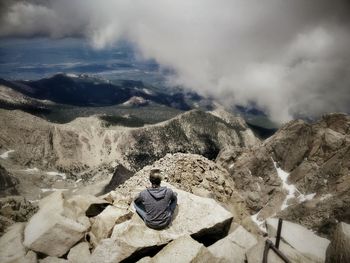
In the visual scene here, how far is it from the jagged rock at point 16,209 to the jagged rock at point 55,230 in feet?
5.55

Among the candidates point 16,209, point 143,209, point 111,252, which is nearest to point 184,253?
point 111,252

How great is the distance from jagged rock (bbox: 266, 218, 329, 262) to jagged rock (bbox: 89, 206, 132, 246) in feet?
33.5

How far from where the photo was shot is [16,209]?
2570 cm

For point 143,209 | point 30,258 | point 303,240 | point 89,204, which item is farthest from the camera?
point 89,204

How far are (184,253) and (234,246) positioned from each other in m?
3.62

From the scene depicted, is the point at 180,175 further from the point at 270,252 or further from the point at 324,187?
the point at 324,187

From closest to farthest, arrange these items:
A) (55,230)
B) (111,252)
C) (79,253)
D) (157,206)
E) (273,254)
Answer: (273,254) < (111,252) < (79,253) < (55,230) < (157,206)

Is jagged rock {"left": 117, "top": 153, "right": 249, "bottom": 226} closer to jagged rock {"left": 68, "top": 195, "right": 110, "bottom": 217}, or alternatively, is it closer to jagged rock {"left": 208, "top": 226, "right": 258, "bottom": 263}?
jagged rock {"left": 68, "top": 195, "right": 110, "bottom": 217}

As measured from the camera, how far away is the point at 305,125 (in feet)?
547

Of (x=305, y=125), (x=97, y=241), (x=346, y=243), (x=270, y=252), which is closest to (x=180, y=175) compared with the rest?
(x=97, y=241)

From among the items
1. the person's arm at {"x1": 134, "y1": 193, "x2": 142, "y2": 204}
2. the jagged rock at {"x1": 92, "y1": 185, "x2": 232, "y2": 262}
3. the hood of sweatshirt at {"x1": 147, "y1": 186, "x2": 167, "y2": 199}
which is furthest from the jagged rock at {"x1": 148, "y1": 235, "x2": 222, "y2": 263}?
the person's arm at {"x1": 134, "y1": 193, "x2": 142, "y2": 204}

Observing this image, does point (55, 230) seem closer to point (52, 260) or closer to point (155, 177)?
point (52, 260)

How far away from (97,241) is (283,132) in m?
162

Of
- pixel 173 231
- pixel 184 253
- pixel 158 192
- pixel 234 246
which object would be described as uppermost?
pixel 158 192
